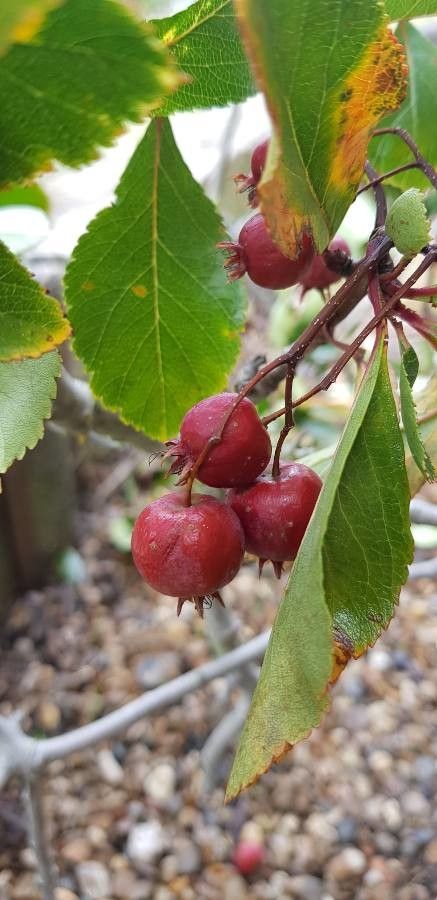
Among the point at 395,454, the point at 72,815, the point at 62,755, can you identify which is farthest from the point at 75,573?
the point at 395,454

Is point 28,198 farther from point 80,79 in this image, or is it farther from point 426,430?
point 80,79

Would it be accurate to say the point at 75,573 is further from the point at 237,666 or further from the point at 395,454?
the point at 395,454

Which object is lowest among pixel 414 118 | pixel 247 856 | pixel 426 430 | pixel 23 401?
pixel 247 856

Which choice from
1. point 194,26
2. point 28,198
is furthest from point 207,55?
point 28,198

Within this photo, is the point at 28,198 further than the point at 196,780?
No

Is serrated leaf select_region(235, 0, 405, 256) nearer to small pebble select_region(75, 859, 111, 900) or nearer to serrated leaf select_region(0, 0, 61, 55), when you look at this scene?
serrated leaf select_region(0, 0, 61, 55)

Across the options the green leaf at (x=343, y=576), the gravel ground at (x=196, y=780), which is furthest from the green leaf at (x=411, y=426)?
the gravel ground at (x=196, y=780)

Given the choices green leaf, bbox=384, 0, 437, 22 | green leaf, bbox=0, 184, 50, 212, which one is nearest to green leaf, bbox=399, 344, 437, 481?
green leaf, bbox=384, 0, 437, 22
